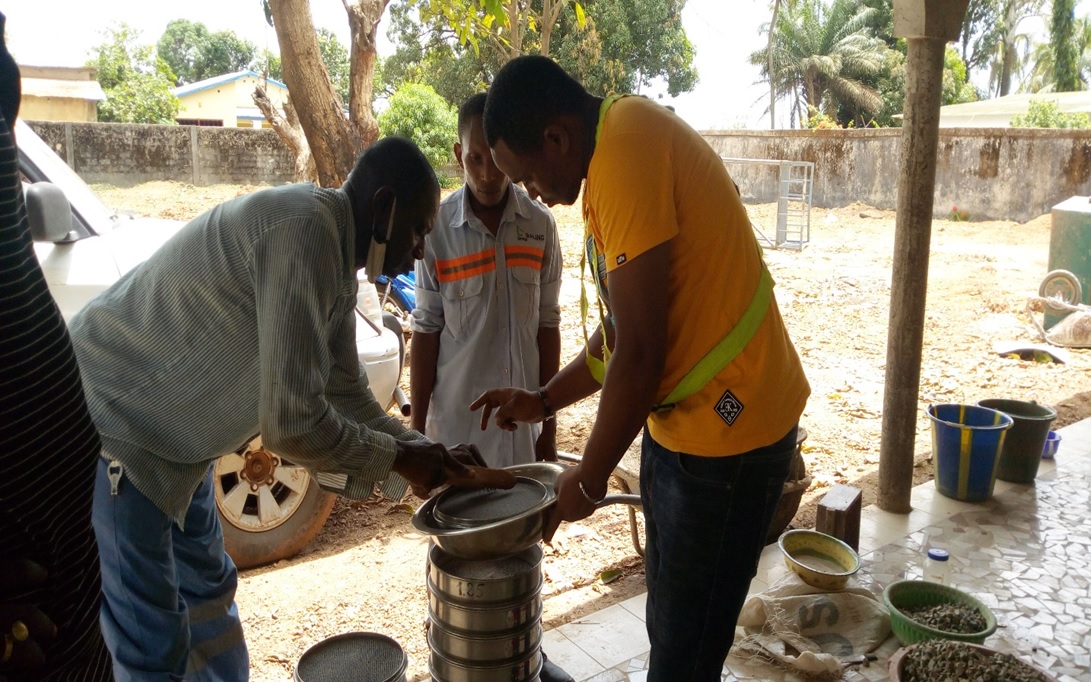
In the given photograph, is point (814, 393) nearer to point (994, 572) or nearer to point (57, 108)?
point (994, 572)

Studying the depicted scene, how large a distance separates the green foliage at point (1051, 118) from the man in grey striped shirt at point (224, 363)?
76.5ft

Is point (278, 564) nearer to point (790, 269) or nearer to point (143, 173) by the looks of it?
point (790, 269)

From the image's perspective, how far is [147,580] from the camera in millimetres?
2260

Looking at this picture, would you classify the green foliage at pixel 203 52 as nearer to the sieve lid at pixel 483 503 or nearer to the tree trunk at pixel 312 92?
the tree trunk at pixel 312 92

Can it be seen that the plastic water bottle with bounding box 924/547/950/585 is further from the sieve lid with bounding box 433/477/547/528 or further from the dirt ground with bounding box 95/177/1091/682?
the sieve lid with bounding box 433/477/547/528

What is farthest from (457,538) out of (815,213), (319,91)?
(815,213)

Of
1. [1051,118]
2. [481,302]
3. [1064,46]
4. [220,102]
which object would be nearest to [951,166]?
[1051,118]

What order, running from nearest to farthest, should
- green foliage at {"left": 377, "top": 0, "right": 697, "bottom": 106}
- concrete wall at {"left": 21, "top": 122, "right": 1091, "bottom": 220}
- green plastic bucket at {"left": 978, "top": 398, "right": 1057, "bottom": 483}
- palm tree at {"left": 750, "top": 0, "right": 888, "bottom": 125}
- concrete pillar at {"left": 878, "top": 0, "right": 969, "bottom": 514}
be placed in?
concrete pillar at {"left": 878, "top": 0, "right": 969, "bottom": 514} < green plastic bucket at {"left": 978, "top": 398, "right": 1057, "bottom": 483} < concrete wall at {"left": 21, "top": 122, "right": 1091, "bottom": 220} < green foliage at {"left": 377, "top": 0, "right": 697, "bottom": 106} < palm tree at {"left": 750, "top": 0, "right": 888, "bottom": 125}

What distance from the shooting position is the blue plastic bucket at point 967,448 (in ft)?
15.9

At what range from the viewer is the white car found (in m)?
3.64

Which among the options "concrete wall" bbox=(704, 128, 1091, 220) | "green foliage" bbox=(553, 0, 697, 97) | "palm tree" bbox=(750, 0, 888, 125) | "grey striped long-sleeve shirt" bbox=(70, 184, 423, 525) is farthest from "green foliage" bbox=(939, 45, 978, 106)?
"grey striped long-sleeve shirt" bbox=(70, 184, 423, 525)

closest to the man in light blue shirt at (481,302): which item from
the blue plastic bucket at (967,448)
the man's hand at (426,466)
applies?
the man's hand at (426,466)

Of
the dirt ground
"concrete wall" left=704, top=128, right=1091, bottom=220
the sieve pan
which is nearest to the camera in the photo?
the sieve pan

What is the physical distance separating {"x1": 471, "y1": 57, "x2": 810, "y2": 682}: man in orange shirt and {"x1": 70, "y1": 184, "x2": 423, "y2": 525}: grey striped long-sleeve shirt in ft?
1.74
